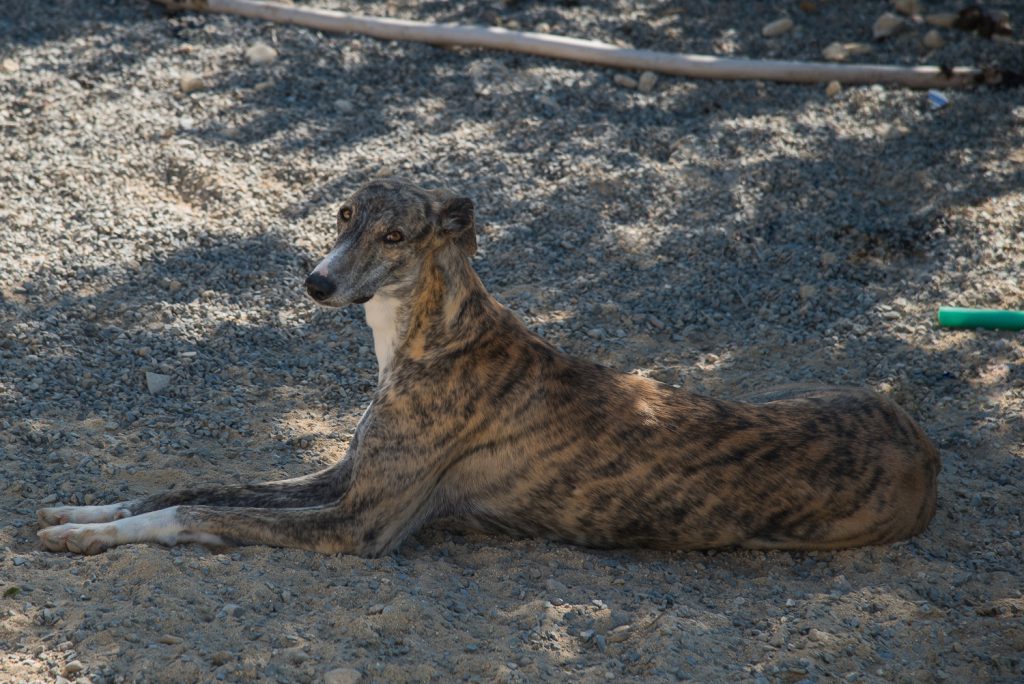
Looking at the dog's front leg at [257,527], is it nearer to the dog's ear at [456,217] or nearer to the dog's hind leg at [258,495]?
the dog's hind leg at [258,495]

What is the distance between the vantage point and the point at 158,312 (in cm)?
758

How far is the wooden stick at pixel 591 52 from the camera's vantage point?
10.7 metres

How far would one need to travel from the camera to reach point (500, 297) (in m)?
8.27

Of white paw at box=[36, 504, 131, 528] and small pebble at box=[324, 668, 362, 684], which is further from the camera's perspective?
white paw at box=[36, 504, 131, 528]

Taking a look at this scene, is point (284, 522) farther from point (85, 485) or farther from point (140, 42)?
point (140, 42)

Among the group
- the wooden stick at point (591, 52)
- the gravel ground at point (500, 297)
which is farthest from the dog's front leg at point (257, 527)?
the wooden stick at point (591, 52)

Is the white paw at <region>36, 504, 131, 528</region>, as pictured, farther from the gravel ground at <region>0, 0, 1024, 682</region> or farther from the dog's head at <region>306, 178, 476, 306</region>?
the dog's head at <region>306, 178, 476, 306</region>

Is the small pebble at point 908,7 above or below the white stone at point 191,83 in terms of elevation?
above

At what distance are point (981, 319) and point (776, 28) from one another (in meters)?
4.84

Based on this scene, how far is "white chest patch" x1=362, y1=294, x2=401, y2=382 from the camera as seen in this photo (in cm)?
551

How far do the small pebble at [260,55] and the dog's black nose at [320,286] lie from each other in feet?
20.3

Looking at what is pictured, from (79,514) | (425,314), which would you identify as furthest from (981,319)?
(79,514)

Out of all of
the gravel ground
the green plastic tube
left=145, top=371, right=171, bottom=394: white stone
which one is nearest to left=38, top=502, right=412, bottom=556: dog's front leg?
the gravel ground

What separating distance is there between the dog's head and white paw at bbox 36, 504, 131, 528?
150 centimetres
